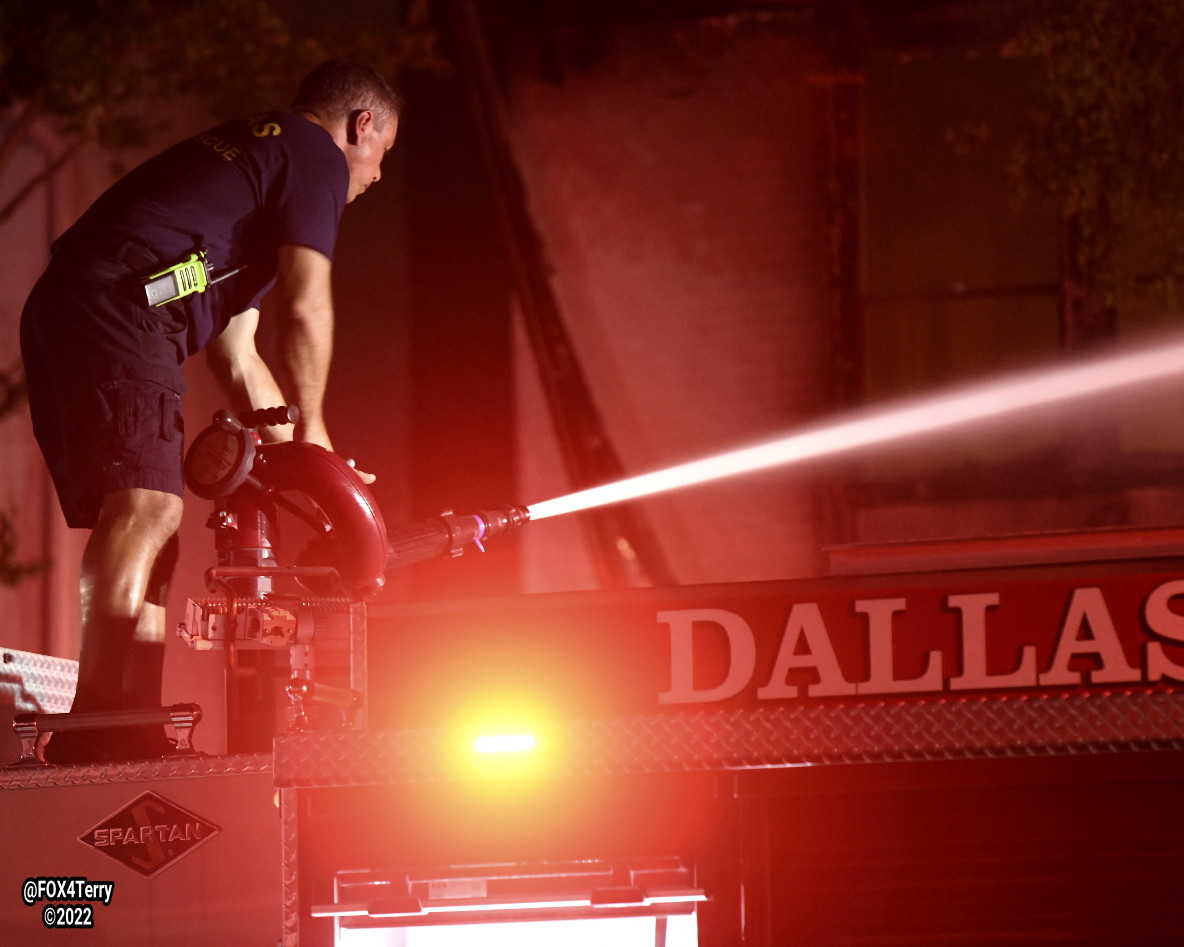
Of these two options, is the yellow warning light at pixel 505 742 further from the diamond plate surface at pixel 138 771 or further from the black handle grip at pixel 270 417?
the black handle grip at pixel 270 417

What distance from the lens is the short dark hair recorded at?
155 inches

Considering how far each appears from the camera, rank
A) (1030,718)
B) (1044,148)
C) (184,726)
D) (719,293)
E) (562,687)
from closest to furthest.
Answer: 1. (1030,718)
2. (562,687)
3. (184,726)
4. (1044,148)
5. (719,293)

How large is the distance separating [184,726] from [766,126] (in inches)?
296

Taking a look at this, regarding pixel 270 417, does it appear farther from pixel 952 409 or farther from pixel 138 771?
pixel 952 409

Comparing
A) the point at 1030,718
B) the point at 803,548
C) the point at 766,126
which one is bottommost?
the point at 1030,718

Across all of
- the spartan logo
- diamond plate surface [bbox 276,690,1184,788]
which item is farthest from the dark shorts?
diamond plate surface [bbox 276,690,1184,788]

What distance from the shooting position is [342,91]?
155 inches

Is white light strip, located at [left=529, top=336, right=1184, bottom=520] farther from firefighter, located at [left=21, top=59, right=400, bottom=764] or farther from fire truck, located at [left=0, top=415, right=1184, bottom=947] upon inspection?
fire truck, located at [left=0, top=415, right=1184, bottom=947]

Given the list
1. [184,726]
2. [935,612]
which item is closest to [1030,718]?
[935,612]

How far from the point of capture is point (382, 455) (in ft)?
31.4

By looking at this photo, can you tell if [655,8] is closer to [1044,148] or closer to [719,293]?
[719,293]

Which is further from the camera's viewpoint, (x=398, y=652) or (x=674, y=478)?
(x=674, y=478)

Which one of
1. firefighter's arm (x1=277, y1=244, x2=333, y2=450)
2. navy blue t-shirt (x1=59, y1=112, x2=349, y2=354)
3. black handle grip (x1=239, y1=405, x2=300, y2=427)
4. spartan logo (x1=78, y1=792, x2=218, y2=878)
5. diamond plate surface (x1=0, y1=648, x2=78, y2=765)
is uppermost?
navy blue t-shirt (x1=59, y1=112, x2=349, y2=354)

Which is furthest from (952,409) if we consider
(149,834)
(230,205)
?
(149,834)
